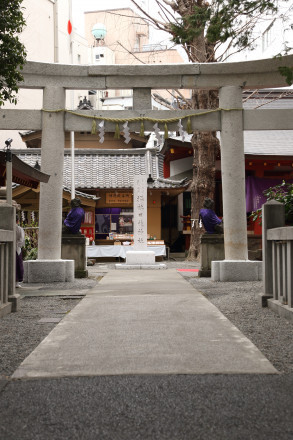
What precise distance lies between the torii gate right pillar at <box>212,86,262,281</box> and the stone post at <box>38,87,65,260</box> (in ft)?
12.2

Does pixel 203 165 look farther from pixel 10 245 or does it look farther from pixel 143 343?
pixel 143 343

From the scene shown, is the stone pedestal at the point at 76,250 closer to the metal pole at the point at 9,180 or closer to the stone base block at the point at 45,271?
the stone base block at the point at 45,271

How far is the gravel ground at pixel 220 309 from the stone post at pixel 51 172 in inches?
51.4

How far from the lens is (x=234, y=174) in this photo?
12.0m

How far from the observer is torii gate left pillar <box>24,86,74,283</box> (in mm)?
12023

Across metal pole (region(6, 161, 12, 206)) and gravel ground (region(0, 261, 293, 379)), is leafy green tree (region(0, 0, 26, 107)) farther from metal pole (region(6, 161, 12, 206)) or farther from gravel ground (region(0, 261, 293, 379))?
gravel ground (region(0, 261, 293, 379))

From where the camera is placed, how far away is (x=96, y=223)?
977 inches

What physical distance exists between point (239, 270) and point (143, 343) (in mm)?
7283

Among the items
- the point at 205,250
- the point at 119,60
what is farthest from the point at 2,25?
the point at 119,60

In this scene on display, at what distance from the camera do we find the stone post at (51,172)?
12023 mm

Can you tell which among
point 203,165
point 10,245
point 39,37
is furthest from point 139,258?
point 39,37

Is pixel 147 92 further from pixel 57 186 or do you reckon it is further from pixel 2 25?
pixel 2 25

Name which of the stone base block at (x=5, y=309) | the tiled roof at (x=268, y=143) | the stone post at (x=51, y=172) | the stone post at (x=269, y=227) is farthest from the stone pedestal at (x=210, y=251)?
the tiled roof at (x=268, y=143)

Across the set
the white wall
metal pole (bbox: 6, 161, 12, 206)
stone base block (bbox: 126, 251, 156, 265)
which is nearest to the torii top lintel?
metal pole (bbox: 6, 161, 12, 206)
